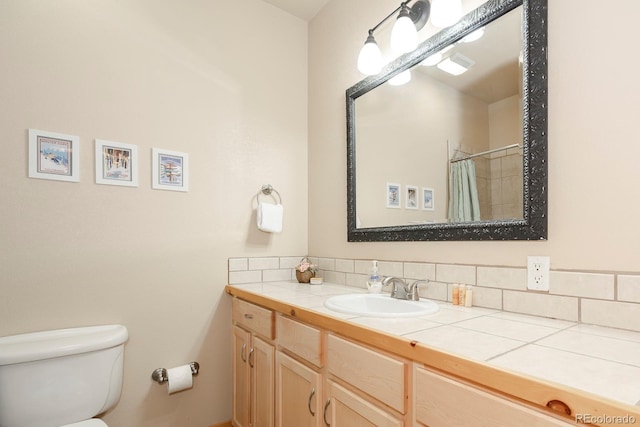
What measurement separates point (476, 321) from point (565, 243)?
15.2 inches

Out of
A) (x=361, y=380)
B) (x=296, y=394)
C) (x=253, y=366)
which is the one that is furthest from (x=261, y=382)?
(x=361, y=380)

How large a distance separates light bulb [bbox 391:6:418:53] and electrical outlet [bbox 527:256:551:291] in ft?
3.43

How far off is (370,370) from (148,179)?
1.49 metres

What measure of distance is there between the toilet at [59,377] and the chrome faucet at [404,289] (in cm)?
129

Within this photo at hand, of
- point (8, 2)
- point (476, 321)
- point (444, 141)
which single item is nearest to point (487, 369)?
point (476, 321)

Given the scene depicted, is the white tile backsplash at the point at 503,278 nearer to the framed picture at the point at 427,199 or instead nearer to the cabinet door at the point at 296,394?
the framed picture at the point at 427,199

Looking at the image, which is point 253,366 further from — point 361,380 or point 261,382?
point 361,380

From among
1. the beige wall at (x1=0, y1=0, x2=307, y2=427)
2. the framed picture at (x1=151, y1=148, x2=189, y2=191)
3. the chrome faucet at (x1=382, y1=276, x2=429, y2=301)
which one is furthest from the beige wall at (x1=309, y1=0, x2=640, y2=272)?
the framed picture at (x1=151, y1=148, x2=189, y2=191)

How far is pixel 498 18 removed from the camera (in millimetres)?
1277

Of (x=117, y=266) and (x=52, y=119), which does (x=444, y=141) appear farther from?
(x=52, y=119)

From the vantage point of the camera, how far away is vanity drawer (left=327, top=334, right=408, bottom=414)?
35.9 inches

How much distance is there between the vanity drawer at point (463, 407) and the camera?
0.65m

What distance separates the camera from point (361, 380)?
3.41 ft

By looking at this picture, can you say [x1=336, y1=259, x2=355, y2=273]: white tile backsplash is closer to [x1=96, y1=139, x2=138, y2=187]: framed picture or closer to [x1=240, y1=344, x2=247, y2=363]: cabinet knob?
[x1=240, y1=344, x2=247, y2=363]: cabinet knob
